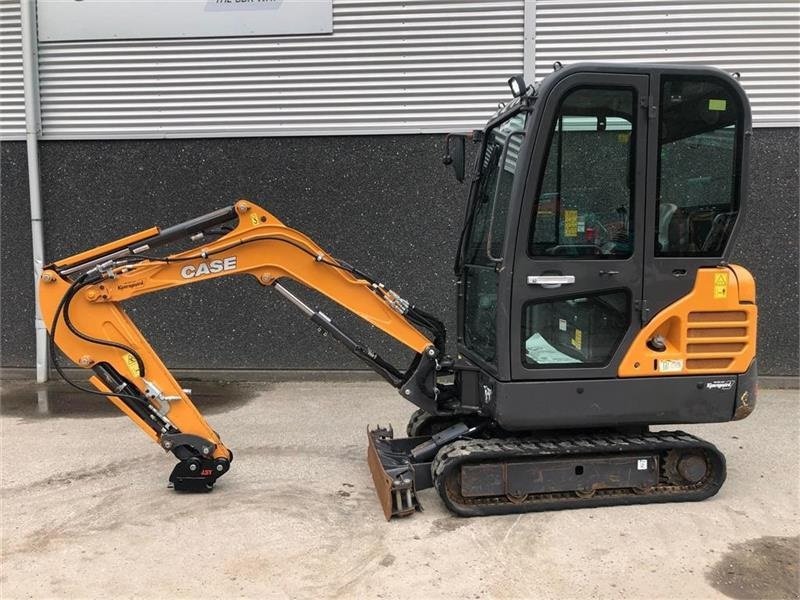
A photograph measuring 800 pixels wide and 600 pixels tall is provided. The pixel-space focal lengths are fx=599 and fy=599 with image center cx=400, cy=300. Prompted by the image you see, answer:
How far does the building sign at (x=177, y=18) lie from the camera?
6988 mm

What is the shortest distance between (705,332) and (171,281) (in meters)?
3.36

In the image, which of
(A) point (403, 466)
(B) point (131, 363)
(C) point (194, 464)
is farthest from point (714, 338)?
(B) point (131, 363)

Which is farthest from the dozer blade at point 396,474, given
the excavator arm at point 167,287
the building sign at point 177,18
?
the building sign at point 177,18

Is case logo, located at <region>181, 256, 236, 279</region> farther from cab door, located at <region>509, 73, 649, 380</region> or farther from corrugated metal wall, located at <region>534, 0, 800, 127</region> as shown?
corrugated metal wall, located at <region>534, 0, 800, 127</region>

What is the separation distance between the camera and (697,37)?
6781mm

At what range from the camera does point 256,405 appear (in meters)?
6.34

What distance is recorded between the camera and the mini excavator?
3537 millimetres

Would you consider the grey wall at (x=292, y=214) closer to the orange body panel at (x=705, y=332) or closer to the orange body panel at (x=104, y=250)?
the orange body panel at (x=104, y=250)

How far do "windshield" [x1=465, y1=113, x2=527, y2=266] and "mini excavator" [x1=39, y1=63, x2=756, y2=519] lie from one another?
0.02 m

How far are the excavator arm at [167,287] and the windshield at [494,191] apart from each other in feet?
2.44

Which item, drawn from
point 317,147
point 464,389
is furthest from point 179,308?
point 464,389

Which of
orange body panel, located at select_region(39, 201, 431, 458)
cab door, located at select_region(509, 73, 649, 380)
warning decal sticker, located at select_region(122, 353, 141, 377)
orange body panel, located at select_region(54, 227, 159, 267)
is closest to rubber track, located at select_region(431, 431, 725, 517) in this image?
cab door, located at select_region(509, 73, 649, 380)

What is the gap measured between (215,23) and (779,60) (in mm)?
6464

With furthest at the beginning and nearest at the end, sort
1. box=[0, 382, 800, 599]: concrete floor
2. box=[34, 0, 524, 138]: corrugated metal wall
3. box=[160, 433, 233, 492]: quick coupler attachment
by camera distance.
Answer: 1. box=[34, 0, 524, 138]: corrugated metal wall
2. box=[160, 433, 233, 492]: quick coupler attachment
3. box=[0, 382, 800, 599]: concrete floor
